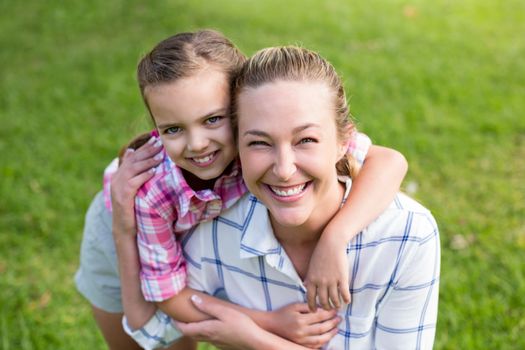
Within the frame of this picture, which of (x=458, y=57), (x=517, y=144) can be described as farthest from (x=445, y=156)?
(x=458, y=57)

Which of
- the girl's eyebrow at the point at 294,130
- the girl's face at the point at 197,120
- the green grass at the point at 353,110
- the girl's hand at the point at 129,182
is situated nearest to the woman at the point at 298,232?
the girl's eyebrow at the point at 294,130

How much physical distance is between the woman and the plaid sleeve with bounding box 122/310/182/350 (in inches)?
7.3

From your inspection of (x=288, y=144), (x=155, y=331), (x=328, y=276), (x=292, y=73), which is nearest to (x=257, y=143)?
(x=288, y=144)

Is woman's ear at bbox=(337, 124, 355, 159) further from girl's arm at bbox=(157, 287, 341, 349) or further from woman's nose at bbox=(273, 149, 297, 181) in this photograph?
girl's arm at bbox=(157, 287, 341, 349)

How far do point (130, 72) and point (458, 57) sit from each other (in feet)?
11.1

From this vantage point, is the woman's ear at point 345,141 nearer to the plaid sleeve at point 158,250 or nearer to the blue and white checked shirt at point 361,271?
the blue and white checked shirt at point 361,271

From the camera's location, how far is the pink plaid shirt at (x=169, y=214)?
7.75ft

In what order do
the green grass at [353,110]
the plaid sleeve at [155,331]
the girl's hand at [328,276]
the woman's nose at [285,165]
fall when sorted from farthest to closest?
1. the green grass at [353,110]
2. the plaid sleeve at [155,331]
3. the girl's hand at [328,276]
4. the woman's nose at [285,165]

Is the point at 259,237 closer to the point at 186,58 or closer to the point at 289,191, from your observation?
the point at 289,191

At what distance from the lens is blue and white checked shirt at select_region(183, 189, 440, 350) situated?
212cm

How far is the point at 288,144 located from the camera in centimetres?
197

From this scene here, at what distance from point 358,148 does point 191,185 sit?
0.65 meters

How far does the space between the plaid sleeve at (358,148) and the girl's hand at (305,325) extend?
0.57 metres

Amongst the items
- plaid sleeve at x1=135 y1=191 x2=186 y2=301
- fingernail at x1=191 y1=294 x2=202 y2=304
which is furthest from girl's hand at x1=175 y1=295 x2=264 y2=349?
plaid sleeve at x1=135 y1=191 x2=186 y2=301
